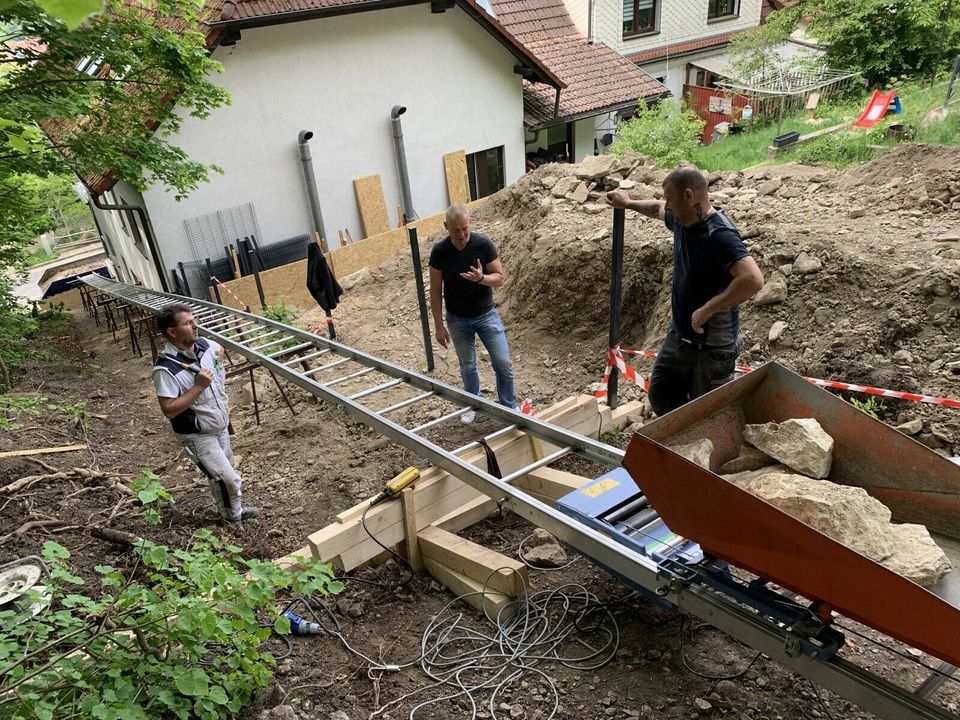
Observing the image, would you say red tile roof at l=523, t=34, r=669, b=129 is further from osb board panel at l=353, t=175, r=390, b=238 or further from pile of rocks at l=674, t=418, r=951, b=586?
pile of rocks at l=674, t=418, r=951, b=586

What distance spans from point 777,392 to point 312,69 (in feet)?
48.3

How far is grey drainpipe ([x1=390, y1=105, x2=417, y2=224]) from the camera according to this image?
16109 millimetres

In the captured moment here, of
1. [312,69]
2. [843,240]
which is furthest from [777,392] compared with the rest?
[312,69]

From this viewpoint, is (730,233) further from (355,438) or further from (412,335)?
(412,335)

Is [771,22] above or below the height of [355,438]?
above

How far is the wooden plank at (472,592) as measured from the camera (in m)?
3.73

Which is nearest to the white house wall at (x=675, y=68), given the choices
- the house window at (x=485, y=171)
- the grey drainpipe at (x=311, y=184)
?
the house window at (x=485, y=171)

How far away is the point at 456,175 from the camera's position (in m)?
17.9

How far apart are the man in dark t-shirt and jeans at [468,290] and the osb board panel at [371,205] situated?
10.9 metres

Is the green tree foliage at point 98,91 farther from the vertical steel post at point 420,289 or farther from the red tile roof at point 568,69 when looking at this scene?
the red tile roof at point 568,69

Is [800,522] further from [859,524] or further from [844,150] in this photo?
[844,150]

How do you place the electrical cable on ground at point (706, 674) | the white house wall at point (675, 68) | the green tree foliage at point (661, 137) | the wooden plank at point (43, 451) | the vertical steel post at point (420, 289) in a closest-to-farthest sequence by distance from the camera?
the electrical cable on ground at point (706, 674)
the wooden plank at point (43, 451)
the vertical steel post at point (420, 289)
the green tree foliage at point (661, 137)
the white house wall at point (675, 68)

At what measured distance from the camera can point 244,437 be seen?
23.7 ft

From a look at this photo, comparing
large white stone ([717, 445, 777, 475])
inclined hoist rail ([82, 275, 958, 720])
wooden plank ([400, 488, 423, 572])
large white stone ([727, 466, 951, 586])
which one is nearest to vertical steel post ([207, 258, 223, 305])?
inclined hoist rail ([82, 275, 958, 720])
